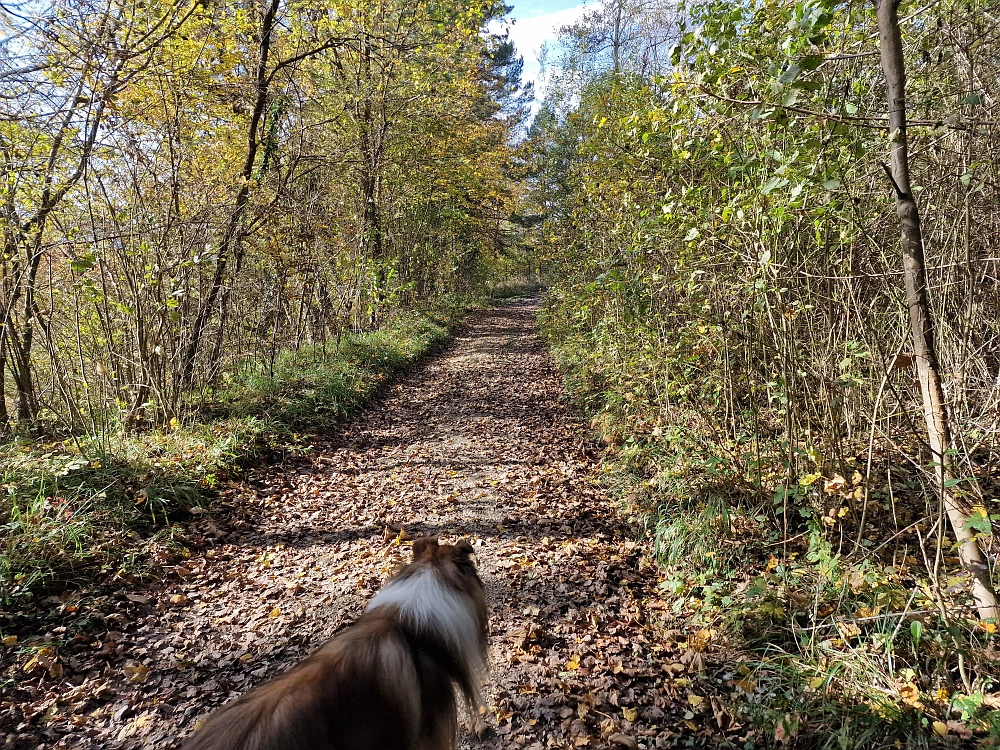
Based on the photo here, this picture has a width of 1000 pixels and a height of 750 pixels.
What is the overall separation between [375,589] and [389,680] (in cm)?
254

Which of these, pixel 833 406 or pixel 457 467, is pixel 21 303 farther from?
pixel 833 406

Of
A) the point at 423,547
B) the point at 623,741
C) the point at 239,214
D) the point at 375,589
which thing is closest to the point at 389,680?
the point at 423,547

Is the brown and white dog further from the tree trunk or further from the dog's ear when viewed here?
the tree trunk

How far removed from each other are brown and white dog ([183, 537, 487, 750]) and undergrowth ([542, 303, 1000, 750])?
69.6 inches

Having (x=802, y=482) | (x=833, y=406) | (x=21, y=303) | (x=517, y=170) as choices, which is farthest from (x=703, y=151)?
(x=517, y=170)

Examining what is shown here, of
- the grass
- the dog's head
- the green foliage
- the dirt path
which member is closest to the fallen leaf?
the dirt path

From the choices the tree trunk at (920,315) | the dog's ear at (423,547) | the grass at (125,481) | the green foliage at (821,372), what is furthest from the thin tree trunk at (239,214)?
the tree trunk at (920,315)

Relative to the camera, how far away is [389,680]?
217cm

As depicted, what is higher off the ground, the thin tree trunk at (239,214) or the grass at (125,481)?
the thin tree trunk at (239,214)

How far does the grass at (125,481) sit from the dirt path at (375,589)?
1.13 ft

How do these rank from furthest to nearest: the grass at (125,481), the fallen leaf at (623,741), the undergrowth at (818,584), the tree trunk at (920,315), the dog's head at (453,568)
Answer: the grass at (125,481), the fallen leaf at (623,741), the tree trunk at (920,315), the undergrowth at (818,584), the dog's head at (453,568)

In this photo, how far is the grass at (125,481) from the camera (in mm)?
4305

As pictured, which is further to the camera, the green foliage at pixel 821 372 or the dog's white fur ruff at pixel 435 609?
the green foliage at pixel 821 372

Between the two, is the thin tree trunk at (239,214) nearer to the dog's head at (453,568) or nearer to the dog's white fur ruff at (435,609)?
the dog's head at (453,568)
